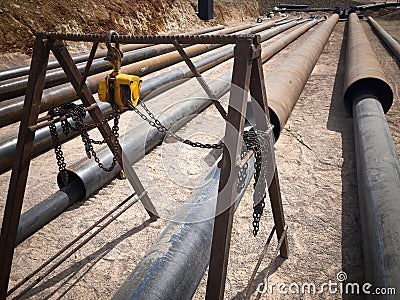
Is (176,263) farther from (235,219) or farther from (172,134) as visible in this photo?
(235,219)

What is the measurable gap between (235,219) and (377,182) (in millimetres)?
1477

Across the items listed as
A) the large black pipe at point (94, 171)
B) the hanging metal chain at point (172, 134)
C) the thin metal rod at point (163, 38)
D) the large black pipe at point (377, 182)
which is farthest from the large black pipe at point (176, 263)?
the large black pipe at point (94, 171)

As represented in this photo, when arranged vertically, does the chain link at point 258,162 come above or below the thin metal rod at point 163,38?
below

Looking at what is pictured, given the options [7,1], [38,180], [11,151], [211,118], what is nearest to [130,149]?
[38,180]

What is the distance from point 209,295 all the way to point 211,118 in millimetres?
4827

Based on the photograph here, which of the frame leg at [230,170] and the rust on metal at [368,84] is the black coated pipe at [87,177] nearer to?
the frame leg at [230,170]

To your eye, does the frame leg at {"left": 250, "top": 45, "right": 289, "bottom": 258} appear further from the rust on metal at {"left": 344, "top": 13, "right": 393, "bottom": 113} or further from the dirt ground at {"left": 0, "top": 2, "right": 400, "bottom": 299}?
the rust on metal at {"left": 344, "top": 13, "right": 393, "bottom": 113}

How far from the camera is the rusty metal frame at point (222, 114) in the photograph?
6.13 ft

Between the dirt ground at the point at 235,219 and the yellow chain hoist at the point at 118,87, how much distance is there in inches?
60.3

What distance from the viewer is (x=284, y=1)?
120 feet

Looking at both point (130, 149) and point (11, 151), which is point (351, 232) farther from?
point (11, 151)

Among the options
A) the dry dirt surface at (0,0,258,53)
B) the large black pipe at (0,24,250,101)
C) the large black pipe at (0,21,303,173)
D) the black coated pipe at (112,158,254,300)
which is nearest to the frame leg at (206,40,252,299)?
the black coated pipe at (112,158,254,300)

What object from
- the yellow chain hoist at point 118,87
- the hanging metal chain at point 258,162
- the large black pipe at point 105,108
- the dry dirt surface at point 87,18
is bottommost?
the hanging metal chain at point 258,162

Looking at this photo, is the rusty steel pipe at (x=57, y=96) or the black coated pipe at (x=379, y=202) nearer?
the black coated pipe at (x=379, y=202)
